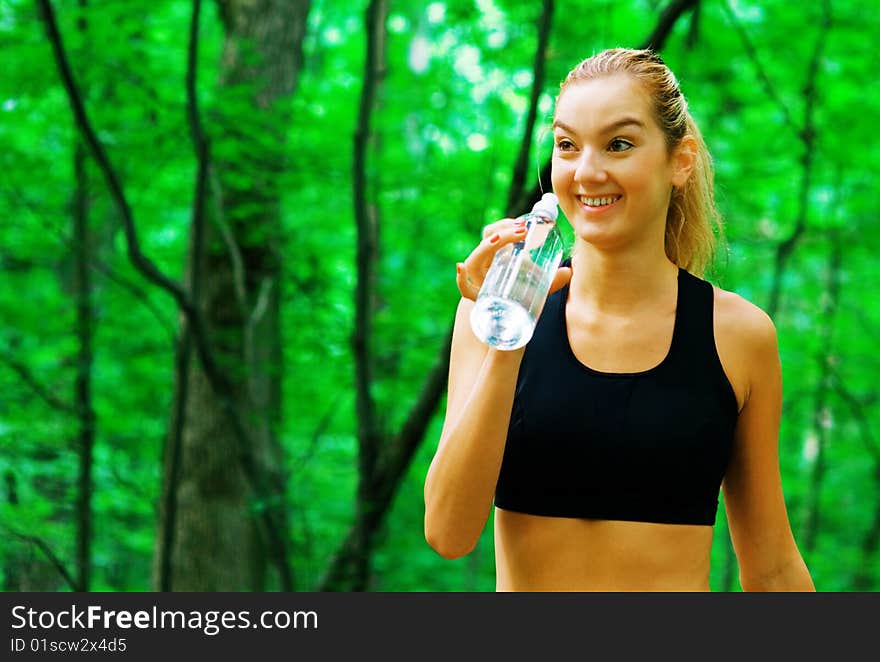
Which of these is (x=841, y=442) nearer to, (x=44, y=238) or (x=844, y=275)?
(x=844, y=275)

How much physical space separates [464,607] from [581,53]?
4185 mm

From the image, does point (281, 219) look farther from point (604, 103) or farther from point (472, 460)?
point (472, 460)

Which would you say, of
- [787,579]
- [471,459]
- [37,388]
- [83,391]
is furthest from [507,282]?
[83,391]

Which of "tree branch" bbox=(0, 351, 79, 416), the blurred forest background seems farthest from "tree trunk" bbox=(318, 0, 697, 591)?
"tree branch" bbox=(0, 351, 79, 416)

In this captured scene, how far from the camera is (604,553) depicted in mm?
1442

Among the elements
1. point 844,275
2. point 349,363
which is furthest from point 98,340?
point 844,275

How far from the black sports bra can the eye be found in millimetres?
311

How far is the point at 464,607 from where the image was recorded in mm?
1462

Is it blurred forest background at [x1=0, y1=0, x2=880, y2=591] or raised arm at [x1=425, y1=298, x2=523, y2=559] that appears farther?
blurred forest background at [x1=0, y1=0, x2=880, y2=591]

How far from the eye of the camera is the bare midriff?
4.73ft

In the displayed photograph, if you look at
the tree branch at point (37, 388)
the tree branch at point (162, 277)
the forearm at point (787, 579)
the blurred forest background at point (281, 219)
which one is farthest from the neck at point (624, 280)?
the tree branch at point (37, 388)

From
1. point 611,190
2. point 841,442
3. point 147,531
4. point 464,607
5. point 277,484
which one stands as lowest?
point 464,607

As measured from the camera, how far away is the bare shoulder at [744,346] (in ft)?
4.92

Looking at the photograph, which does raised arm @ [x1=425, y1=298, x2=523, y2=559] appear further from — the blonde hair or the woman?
the blonde hair
